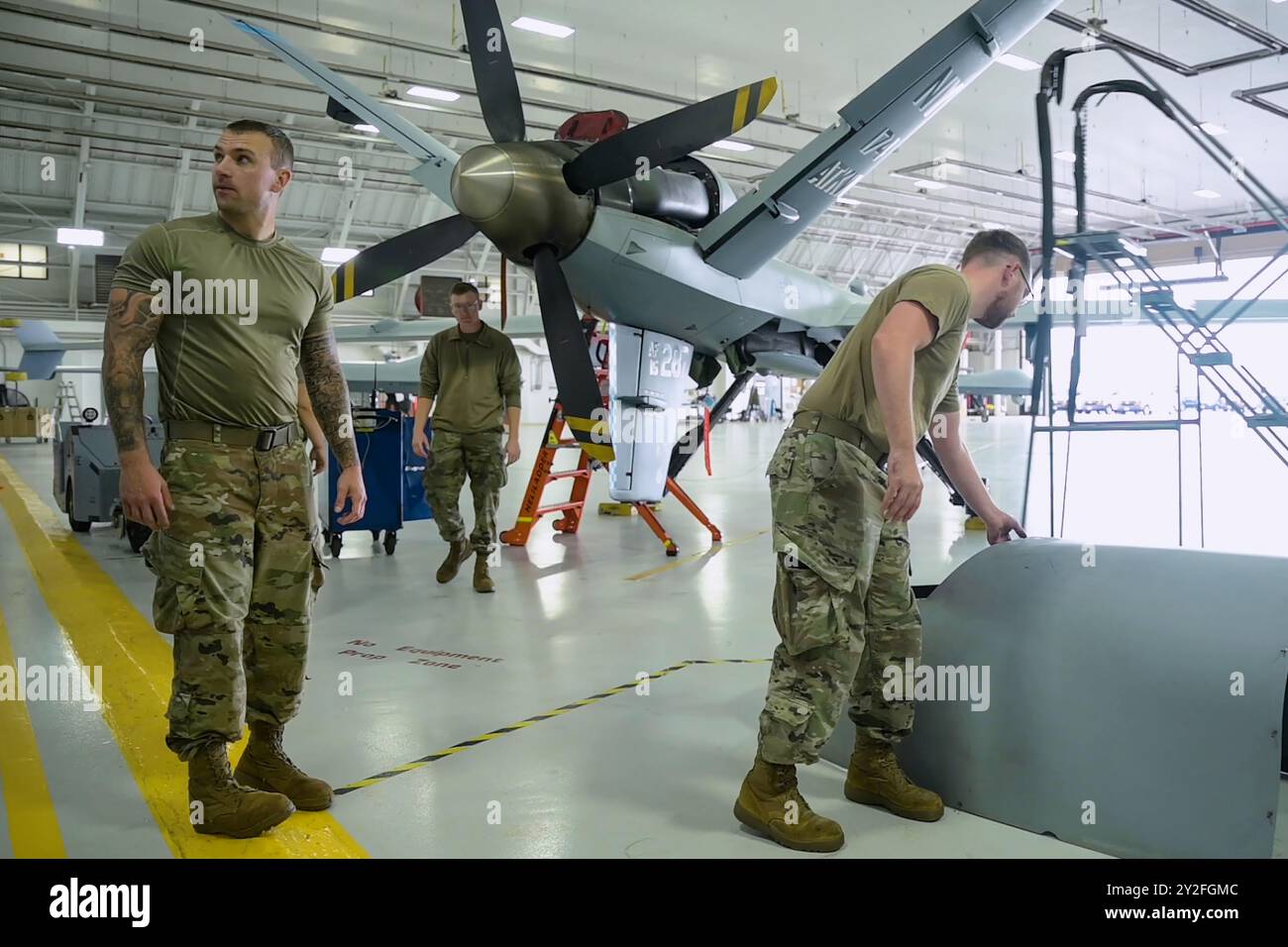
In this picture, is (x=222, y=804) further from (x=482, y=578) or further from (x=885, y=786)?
(x=482, y=578)

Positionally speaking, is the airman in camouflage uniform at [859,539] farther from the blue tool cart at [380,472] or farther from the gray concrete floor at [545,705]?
the blue tool cart at [380,472]

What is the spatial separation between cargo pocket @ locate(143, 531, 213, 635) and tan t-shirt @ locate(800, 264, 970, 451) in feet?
6.00

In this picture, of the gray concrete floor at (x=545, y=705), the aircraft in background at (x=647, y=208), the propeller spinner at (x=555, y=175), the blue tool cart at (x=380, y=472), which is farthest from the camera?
the blue tool cart at (x=380, y=472)

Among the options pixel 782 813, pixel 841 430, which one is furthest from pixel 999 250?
pixel 782 813

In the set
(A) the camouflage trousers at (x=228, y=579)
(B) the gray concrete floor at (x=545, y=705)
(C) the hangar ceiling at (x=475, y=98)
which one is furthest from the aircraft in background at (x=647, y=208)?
(C) the hangar ceiling at (x=475, y=98)

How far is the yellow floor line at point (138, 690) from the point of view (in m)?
2.56

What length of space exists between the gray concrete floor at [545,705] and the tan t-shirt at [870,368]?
3.35ft

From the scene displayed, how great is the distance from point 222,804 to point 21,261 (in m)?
30.0

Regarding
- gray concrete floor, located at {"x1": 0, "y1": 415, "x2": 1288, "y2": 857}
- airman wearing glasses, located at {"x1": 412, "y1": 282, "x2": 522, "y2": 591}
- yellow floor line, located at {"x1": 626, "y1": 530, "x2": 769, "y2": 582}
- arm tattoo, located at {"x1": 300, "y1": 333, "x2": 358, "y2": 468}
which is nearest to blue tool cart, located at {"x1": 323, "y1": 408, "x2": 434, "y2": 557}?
gray concrete floor, located at {"x1": 0, "y1": 415, "x2": 1288, "y2": 857}

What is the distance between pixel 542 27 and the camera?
1422 cm

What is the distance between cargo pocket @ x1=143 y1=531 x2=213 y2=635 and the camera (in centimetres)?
252

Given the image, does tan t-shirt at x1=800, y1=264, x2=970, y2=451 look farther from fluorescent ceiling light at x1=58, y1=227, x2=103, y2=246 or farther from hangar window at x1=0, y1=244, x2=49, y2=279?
hangar window at x1=0, y1=244, x2=49, y2=279
